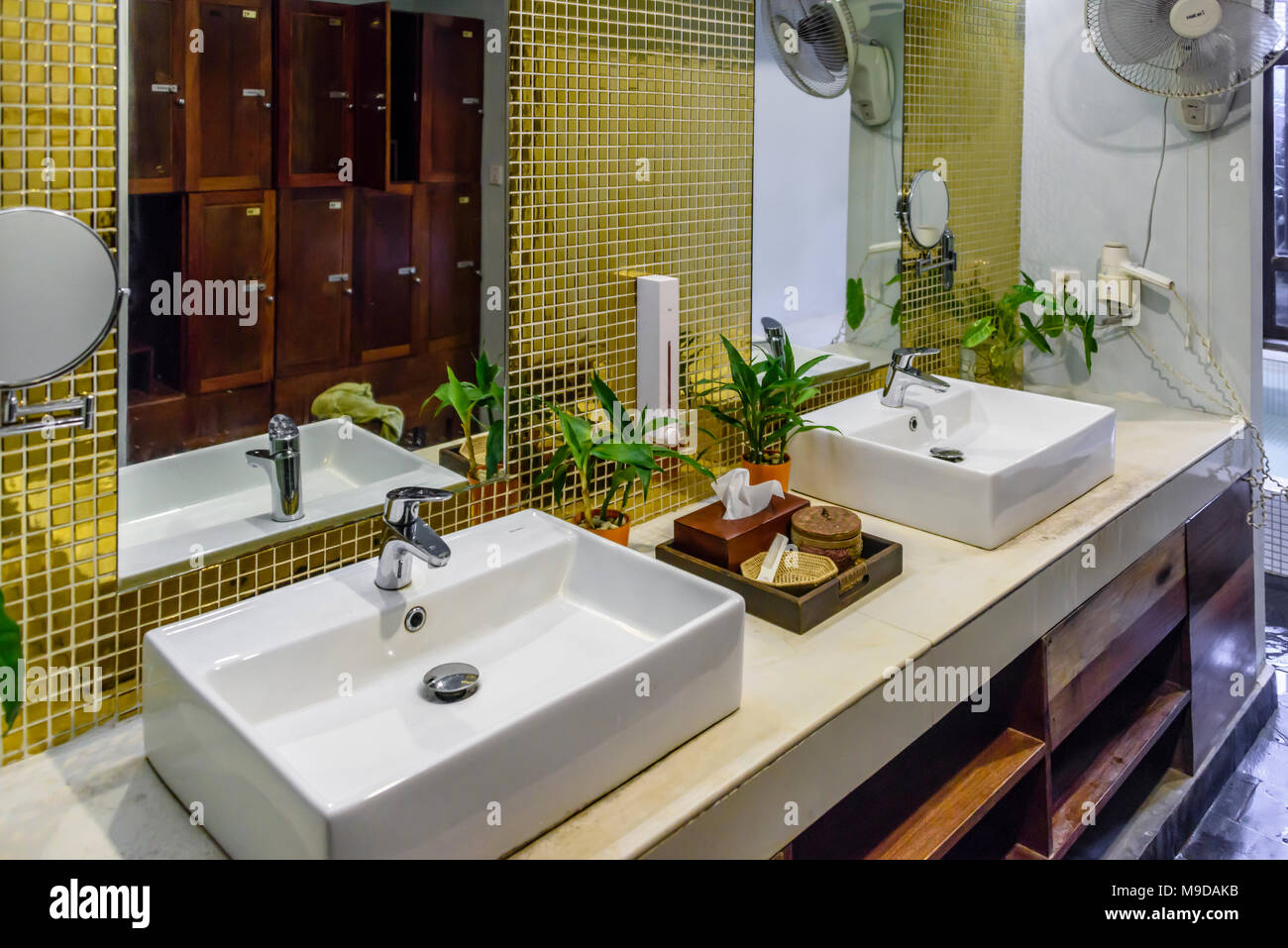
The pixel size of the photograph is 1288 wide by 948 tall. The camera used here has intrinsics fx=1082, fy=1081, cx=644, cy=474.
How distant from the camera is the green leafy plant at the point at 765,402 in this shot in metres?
2.02

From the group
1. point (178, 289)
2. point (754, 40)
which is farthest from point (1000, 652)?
point (178, 289)

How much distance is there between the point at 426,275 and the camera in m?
1.63

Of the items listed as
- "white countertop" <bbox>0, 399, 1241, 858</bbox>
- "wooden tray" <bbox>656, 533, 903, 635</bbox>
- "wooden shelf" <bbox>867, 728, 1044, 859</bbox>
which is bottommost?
"wooden shelf" <bbox>867, 728, 1044, 859</bbox>

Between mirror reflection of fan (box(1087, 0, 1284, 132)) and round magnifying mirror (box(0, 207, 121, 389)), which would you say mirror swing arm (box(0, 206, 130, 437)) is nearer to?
round magnifying mirror (box(0, 207, 121, 389))

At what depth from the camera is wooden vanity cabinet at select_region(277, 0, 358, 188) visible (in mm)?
1396

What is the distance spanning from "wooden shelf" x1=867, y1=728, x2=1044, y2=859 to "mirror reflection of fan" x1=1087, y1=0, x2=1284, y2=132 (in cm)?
159

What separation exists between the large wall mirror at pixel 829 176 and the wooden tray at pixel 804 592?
59cm

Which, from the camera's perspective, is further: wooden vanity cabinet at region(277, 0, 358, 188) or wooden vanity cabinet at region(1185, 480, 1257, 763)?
wooden vanity cabinet at region(1185, 480, 1257, 763)

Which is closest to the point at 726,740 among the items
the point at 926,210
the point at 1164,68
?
the point at 926,210

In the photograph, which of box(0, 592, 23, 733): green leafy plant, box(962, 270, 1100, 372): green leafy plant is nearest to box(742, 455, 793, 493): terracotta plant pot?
box(962, 270, 1100, 372): green leafy plant

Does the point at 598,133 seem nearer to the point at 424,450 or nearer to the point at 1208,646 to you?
the point at 424,450

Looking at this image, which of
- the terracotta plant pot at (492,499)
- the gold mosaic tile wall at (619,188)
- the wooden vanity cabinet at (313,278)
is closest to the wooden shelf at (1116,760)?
the gold mosaic tile wall at (619,188)

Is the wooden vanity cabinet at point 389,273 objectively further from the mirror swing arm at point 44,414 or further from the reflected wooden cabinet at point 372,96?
the mirror swing arm at point 44,414
